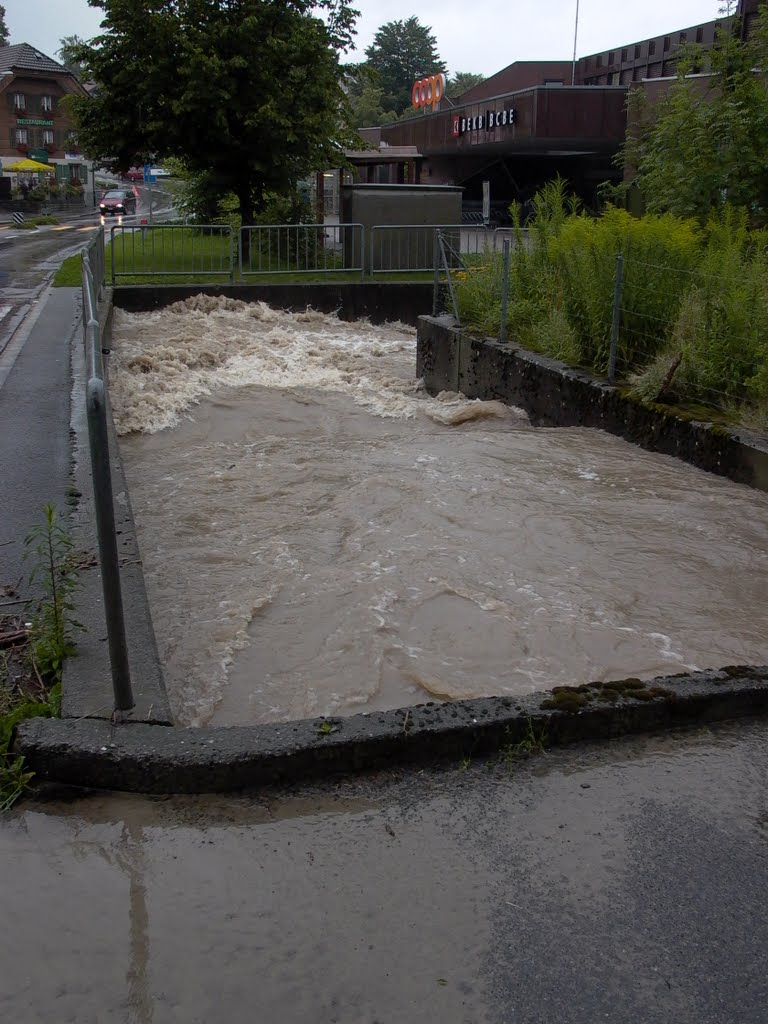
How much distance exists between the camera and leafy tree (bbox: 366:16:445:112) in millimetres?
132750

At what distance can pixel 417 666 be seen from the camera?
5344mm

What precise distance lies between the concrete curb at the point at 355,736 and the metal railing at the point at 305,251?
17820 mm

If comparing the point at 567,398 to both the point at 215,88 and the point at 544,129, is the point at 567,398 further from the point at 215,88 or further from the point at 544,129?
the point at 544,129

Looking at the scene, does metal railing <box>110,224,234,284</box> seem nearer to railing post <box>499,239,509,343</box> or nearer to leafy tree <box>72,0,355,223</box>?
leafy tree <box>72,0,355,223</box>

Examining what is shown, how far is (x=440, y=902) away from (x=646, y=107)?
83.6ft

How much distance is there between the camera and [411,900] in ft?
10.5

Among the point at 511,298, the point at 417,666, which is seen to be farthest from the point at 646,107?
the point at 417,666

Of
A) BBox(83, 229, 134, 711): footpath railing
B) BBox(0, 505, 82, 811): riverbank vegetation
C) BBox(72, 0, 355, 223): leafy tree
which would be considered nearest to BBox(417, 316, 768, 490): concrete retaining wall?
BBox(0, 505, 82, 811): riverbank vegetation

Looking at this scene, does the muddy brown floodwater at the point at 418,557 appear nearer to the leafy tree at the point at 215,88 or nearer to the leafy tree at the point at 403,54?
the leafy tree at the point at 215,88

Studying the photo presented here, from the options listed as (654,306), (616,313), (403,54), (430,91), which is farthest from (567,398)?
(403,54)

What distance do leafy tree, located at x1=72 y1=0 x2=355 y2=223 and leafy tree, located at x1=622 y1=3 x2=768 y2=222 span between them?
9.37 metres

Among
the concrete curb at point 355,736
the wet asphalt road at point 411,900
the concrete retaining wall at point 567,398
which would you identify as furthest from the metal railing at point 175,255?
the wet asphalt road at point 411,900

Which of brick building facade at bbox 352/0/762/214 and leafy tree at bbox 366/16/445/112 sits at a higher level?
leafy tree at bbox 366/16/445/112

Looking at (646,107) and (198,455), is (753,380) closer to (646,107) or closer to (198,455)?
(198,455)
